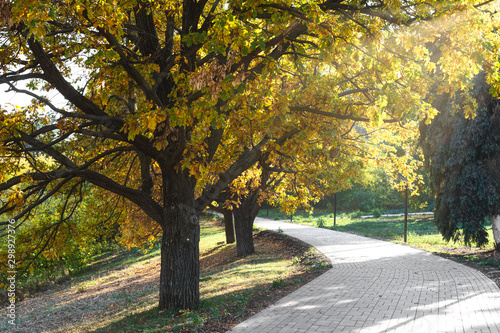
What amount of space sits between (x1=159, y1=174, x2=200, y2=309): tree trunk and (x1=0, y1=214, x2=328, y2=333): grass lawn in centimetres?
28

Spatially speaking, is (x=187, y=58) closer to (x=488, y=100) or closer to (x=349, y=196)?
(x=488, y=100)

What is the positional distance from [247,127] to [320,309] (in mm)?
3654

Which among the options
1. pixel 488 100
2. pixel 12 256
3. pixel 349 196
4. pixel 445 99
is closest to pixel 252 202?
pixel 445 99

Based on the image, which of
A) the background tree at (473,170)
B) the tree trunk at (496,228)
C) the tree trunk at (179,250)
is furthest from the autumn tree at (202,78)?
the tree trunk at (496,228)

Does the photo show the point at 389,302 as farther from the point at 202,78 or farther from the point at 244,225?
the point at 244,225

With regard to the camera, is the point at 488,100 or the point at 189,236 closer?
the point at 189,236

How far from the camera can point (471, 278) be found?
9.62 m

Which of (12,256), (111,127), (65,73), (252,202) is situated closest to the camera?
(111,127)

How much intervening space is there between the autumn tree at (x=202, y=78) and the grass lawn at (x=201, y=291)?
892 millimetres

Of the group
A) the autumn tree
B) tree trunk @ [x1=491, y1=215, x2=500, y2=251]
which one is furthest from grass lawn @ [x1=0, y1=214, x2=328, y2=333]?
tree trunk @ [x1=491, y1=215, x2=500, y2=251]

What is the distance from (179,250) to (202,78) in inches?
141

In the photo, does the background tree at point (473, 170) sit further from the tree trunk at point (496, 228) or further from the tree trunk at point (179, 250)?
the tree trunk at point (179, 250)

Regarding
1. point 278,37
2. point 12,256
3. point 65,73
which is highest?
point 65,73

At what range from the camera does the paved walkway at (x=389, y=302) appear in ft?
19.5
